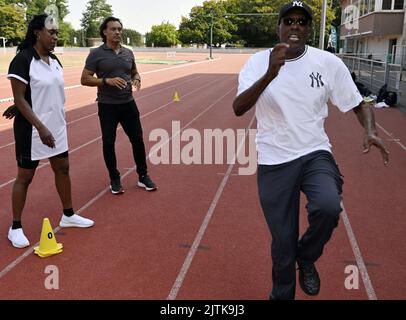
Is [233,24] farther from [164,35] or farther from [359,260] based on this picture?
[359,260]

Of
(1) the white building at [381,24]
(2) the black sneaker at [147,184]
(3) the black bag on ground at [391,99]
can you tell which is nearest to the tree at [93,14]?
(1) the white building at [381,24]

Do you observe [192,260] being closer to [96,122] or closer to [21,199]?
[21,199]

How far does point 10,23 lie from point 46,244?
294 feet

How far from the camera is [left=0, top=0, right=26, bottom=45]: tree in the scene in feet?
269

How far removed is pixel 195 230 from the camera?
450 cm

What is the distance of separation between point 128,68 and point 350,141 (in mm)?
5092

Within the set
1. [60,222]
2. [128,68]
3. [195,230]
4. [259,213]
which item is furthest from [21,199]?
[259,213]

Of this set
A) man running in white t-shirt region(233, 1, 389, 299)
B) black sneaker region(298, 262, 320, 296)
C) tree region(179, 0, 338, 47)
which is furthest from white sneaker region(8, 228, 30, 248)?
tree region(179, 0, 338, 47)

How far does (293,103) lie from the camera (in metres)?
2.73

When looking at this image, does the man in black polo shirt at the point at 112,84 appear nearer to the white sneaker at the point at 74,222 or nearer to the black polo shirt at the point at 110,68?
the black polo shirt at the point at 110,68

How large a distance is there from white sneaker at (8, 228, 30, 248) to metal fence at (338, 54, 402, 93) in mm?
12276

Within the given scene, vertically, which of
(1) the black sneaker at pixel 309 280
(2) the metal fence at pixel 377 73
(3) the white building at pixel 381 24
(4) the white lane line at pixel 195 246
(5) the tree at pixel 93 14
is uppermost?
(5) the tree at pixel 93 14

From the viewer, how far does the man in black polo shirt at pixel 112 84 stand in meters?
5.17

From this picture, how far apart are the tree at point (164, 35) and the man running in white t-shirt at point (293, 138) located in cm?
8919
